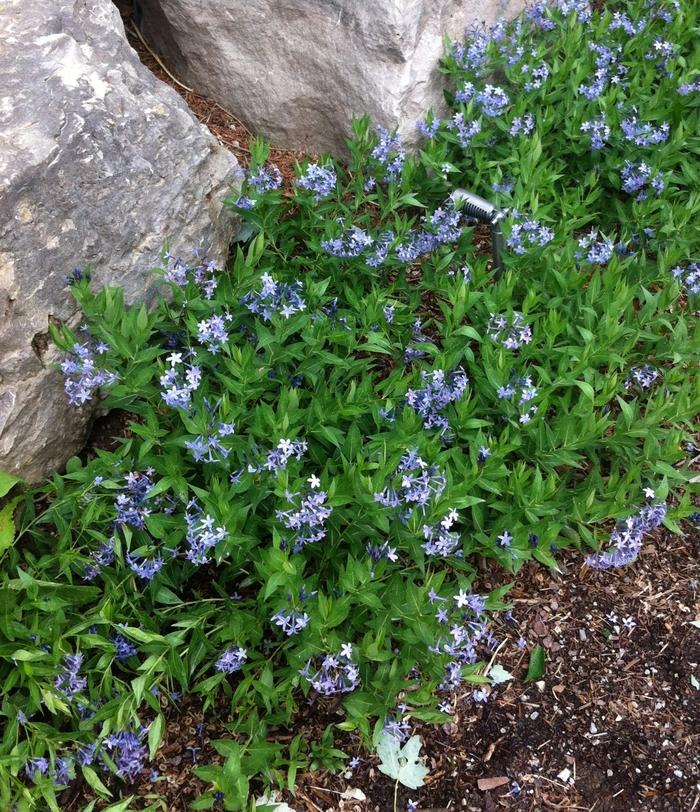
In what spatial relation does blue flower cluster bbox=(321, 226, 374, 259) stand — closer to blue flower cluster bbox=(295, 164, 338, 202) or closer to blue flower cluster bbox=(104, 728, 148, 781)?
blue flower cluster bbox=(295, 164, 338, 202)

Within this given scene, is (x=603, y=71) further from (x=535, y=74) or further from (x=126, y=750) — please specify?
(x=126, y=750)

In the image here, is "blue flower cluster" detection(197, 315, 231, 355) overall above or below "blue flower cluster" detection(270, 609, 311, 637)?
above

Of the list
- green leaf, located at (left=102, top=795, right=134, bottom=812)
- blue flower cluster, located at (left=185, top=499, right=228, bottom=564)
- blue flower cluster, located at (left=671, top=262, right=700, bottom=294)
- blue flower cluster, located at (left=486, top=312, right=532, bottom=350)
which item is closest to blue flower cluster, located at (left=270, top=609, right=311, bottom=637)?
blue flower cluster, located at (left=185, top=499, right=228, bottom=564)

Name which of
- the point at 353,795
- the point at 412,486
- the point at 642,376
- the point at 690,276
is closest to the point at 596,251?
the point at 690,276

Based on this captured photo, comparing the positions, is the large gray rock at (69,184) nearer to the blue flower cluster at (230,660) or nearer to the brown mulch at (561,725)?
the blue flower cluster at (230,660)

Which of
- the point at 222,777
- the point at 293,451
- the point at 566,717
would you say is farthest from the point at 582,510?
the point at 222,777

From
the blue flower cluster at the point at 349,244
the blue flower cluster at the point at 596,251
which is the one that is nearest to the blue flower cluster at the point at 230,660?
the blue flower cluster at the point at 349,244

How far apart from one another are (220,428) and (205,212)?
1.26m

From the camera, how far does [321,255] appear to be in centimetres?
348

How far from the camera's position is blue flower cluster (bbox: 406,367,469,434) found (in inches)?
117

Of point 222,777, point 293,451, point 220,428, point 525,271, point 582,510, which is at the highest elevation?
point 220,428

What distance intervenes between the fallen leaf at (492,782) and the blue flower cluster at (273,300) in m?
1.76

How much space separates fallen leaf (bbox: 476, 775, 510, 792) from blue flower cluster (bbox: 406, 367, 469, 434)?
1186 millimetres

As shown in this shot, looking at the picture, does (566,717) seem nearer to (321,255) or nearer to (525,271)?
(525,271)
